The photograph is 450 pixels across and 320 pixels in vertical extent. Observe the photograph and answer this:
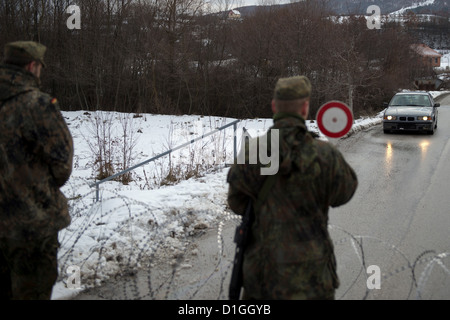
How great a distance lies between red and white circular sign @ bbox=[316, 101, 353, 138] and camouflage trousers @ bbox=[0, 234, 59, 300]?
2445 millimetres

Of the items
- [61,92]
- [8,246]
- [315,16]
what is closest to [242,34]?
[315,16]

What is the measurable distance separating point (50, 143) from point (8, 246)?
840 millimetres

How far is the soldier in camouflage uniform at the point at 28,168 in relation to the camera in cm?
325

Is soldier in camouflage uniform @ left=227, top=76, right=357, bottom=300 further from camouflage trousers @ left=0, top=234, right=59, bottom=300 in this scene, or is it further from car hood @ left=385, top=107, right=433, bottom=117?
car hood @ left=385, top=107, right=433, bottom=117

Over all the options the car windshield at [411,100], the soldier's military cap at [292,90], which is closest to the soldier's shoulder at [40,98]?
the soldier's military cap at [292,90]

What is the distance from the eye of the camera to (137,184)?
9.88m

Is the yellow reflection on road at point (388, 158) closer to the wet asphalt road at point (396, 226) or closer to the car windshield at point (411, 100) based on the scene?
the wet asphalt road at point (396, 226)

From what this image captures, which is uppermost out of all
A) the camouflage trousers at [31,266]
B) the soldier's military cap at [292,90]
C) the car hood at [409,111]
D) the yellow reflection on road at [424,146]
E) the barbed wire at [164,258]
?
the soldier's military cap at [292,90]

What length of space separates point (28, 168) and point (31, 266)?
0.73 metres

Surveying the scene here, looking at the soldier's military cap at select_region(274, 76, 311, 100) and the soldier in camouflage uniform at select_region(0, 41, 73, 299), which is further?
the soldier in camouflage uniform at select_region(0, 41, 73, 299)

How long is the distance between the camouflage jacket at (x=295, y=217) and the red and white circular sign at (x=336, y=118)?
3.89ft

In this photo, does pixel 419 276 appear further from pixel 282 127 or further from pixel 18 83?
pixel 18 83

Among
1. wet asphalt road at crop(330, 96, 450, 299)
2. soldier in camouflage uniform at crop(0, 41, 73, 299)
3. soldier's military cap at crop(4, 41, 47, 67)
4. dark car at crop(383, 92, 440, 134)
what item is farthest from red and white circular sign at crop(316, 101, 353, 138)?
dark car at crop(383, 92, 440, 134)

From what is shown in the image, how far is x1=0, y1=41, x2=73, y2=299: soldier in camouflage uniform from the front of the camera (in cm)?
325
